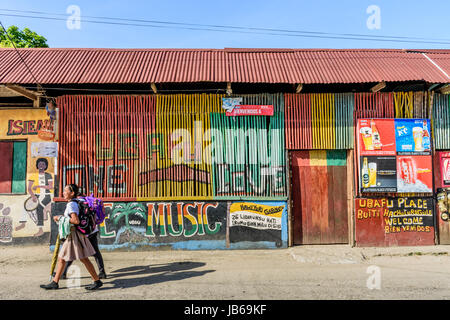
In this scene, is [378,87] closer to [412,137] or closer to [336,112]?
[336,112]

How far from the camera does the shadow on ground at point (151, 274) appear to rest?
532 cm

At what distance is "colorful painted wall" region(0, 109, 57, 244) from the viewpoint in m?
8.07

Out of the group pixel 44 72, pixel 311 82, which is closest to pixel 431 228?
pixel 311 82

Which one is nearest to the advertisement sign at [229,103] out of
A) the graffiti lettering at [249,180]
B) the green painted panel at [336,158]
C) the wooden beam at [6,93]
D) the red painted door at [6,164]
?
the graffiti lettering at [249,180]

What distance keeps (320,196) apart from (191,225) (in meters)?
3.30

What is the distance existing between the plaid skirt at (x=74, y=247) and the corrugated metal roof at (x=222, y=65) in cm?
384

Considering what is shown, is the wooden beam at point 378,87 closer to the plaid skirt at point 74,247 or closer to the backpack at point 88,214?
the backpack at point 88,214

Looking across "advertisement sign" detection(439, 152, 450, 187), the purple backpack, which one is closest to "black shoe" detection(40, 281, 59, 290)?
the purple backpack

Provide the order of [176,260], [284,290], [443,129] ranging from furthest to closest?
[443,129] → [176,260] → [284,290]

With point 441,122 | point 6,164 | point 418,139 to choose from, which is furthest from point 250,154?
point 6,164

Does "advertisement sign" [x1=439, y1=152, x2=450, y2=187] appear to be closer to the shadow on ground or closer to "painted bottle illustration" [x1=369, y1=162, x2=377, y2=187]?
"painted bottle illustration" [x1=369, y1=162, x2=377, y2=187]

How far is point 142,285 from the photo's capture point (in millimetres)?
5160
